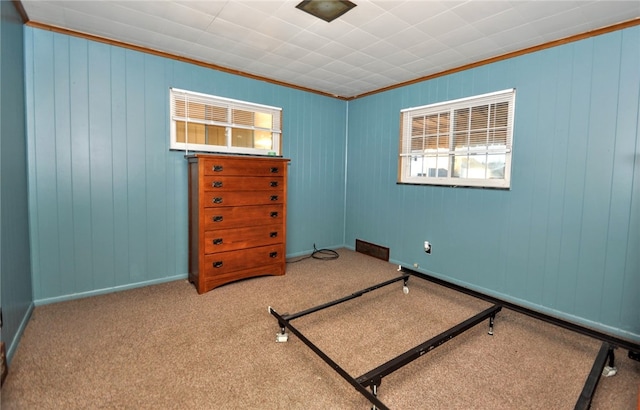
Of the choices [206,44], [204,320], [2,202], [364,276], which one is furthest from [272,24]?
[364,276]

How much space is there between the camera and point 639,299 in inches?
87.0

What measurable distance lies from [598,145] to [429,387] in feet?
7.52

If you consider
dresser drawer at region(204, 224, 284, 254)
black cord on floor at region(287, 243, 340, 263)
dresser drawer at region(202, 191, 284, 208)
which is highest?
dresser drawer at region(202, 191, 284, 208)

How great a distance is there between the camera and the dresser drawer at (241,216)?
9.56 ft

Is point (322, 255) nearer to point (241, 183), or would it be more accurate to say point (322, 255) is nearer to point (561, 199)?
point (241, 183)

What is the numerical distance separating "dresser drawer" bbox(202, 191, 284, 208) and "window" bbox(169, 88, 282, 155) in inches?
28.1

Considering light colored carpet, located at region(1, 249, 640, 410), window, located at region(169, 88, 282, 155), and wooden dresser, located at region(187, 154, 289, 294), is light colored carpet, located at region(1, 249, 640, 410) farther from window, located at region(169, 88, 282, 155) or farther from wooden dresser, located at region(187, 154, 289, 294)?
window, located at region(169, 88, 282, 155)

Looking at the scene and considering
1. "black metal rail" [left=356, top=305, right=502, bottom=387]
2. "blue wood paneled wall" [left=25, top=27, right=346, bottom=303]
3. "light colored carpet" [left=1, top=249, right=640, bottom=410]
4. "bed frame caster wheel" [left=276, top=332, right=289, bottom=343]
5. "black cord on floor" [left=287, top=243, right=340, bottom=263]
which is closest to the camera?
"black metal rail" [left=356, top=305, right=502, bottom=387]

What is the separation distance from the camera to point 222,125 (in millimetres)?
3459

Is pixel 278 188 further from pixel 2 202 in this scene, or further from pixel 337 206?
pixel 2 202

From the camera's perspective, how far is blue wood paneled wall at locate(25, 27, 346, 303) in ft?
8.30

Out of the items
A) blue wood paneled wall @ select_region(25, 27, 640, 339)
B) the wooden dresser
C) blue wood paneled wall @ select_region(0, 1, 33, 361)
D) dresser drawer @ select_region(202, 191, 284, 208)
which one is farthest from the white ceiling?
dresser drawer @ select_region(202, 191, 284, 208)

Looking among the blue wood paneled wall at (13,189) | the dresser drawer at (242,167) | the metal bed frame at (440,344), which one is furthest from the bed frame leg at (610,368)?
the blue wood paneled wall at (13,189)

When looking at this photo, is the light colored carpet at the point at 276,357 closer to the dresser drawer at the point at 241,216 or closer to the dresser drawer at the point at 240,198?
the dresser drawer at the point at 241,216
